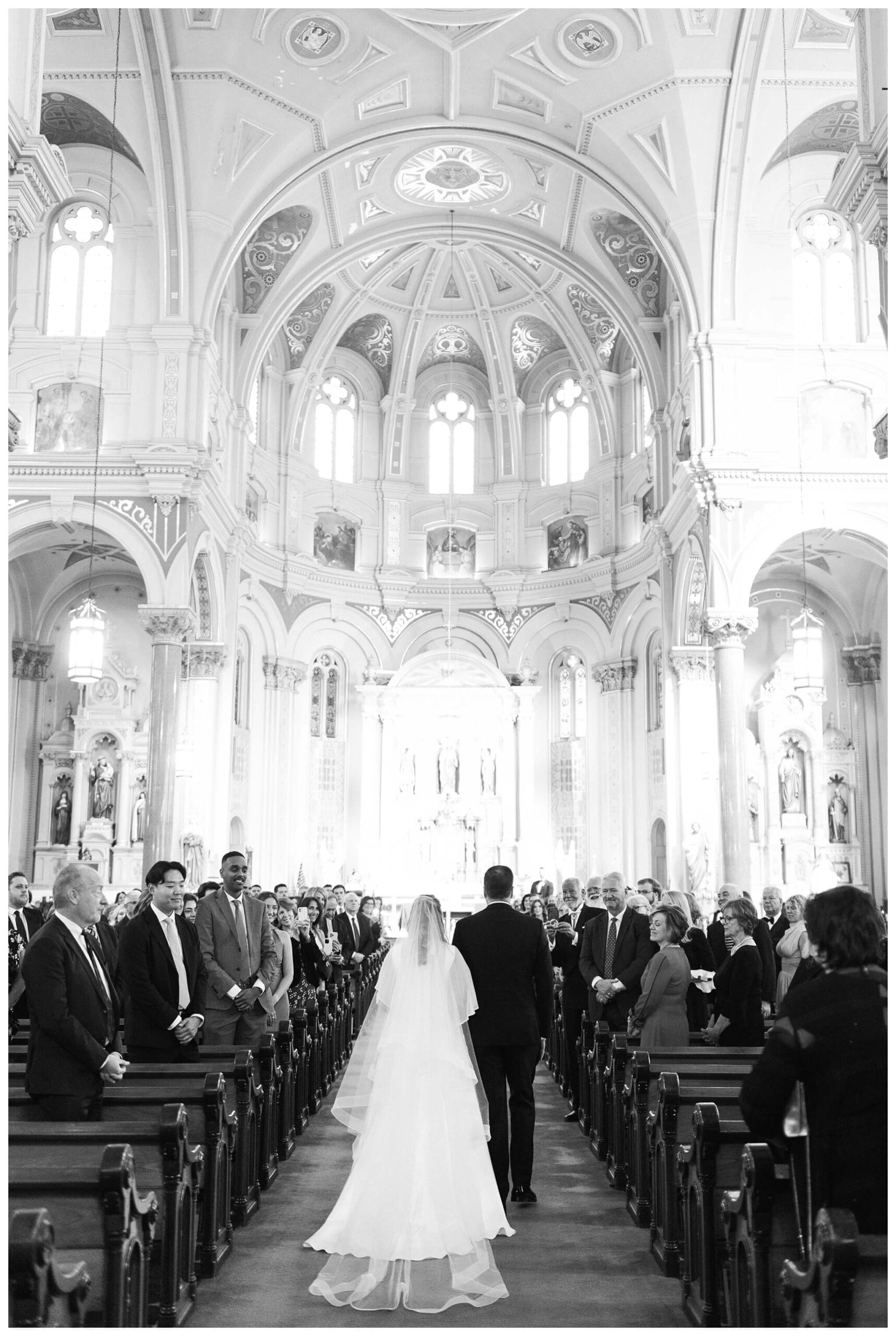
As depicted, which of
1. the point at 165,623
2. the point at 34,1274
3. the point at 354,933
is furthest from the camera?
the point at 165,623

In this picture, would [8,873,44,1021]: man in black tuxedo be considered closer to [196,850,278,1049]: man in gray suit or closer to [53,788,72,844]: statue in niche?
[196,850,278,1049]: man in gray suit

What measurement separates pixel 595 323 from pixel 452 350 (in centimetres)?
441

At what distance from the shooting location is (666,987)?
26.7 feet

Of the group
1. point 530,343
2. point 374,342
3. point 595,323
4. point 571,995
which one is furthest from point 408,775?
point 571,995

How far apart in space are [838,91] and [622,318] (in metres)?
6.44

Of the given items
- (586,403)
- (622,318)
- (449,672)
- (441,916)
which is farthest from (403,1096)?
(586,403)

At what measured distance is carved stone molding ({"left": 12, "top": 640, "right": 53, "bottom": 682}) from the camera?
2545 centimetres

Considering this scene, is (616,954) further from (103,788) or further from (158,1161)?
(103,788)

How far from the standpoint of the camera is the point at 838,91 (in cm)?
1958

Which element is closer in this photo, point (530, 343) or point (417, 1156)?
point (417, 1156)

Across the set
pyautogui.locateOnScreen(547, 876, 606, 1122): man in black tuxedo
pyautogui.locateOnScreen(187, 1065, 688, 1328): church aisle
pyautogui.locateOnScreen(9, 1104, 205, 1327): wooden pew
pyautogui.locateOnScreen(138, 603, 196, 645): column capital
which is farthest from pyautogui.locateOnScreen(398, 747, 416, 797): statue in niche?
pyautogui.locateOnScreen(9, 1104, 205, 1327): wooden pew

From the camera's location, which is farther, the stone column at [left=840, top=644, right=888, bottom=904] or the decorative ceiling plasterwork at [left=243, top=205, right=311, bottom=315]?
the decorative ceiling plasterwork at [left=243, top=205, right=311, bottom=315]

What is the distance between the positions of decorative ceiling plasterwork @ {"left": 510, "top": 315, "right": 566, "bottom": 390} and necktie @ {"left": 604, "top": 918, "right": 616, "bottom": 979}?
77.7ft

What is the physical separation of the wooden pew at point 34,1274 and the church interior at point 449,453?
853 cm
